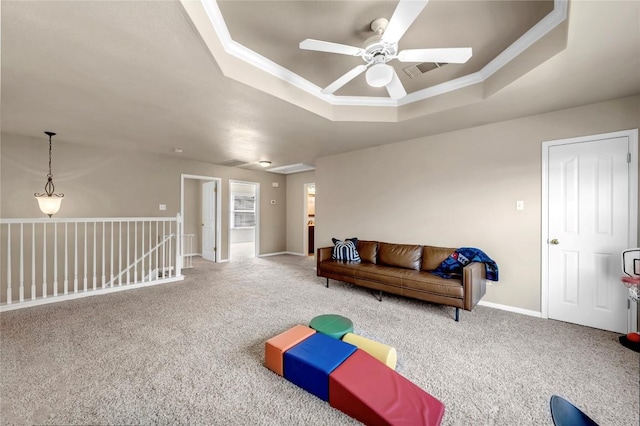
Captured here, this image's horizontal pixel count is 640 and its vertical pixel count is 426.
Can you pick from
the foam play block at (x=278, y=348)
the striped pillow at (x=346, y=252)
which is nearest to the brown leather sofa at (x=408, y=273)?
the striped pillow at (x=346, y=252)

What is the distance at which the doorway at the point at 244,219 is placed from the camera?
23.2 feet

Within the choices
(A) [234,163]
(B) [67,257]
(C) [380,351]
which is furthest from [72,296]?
(C) [380,351]

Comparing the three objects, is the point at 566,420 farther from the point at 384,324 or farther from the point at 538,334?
the point at 538,334

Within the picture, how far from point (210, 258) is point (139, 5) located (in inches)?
233

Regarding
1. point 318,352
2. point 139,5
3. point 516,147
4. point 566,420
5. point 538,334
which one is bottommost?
point 538,334

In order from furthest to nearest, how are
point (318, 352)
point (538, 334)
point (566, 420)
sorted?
point (538, 334) < point (318, 352) < point (566, 420)

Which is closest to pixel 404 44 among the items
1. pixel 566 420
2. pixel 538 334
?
pixel 566 420

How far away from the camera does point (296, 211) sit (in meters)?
7.62

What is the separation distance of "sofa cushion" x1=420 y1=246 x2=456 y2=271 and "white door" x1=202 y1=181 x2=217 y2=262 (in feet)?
16.0

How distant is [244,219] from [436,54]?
675cm

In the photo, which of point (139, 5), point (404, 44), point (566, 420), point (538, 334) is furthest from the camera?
point (538, 334)

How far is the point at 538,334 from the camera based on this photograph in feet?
8.61

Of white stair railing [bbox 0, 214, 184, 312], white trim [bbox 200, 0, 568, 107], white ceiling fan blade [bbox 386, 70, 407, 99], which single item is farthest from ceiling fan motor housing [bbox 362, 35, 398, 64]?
white stair railing [bbox 0, 214, 184, 312]

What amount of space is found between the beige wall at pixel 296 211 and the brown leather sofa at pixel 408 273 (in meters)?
3.22
